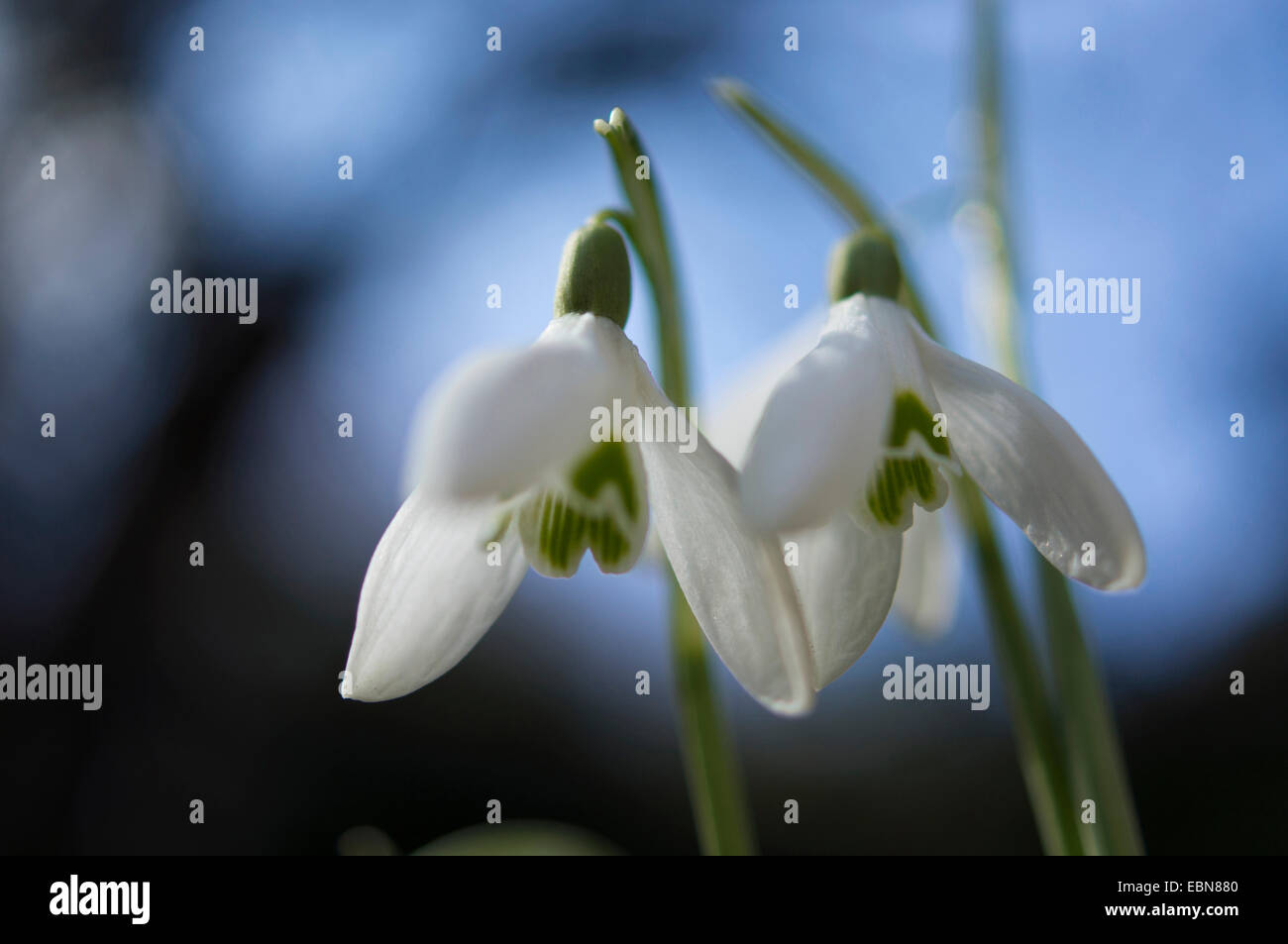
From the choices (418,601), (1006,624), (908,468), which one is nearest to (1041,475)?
(908,468)

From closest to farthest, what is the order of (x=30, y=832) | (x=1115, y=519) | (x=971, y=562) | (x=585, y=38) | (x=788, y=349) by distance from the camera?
(x=1115, y=519)
(x=971, y=562)
(x=788, y=349)
(x=30, y=832)
(x=585, y=38)

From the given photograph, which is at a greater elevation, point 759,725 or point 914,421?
point 914,421

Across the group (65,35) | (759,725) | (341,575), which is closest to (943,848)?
(759,725)

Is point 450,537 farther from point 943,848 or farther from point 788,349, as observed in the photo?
point 943,848

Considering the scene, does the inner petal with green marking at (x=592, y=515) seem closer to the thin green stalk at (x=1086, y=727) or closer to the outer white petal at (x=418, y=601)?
the outer white petal at (x=418, y=601)

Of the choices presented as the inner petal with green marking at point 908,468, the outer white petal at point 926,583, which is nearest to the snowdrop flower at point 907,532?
the outer white petal at point 926,583

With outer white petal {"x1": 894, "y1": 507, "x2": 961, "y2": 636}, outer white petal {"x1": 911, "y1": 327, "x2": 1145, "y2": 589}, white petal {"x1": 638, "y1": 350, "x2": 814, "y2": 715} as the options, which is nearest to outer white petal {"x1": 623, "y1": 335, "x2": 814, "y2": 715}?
white petal {"x1": 638, "y1": 350, "x2": 814, "y2": 715}

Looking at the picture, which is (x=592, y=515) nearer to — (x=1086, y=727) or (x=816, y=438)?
(x=816, y=438)
